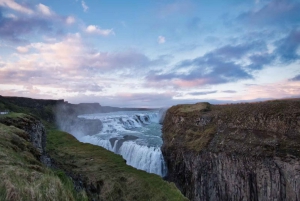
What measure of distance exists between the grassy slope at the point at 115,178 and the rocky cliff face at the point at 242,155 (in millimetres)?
8445

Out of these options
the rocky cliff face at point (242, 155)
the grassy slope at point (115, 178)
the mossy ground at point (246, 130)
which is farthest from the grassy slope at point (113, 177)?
the mossy ground at point (246, 130)

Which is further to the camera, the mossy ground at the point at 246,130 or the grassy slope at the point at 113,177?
the mossy ground at the point at 246,130

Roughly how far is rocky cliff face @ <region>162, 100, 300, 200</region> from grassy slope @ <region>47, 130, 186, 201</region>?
8.45 metres

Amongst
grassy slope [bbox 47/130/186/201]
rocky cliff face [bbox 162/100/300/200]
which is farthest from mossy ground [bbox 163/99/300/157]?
grassy slope [bbox 47/130/186/201]

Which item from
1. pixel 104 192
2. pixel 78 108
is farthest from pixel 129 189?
pixel 78 108

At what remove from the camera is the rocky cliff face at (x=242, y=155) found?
19031mm

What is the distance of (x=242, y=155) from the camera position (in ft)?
71.1

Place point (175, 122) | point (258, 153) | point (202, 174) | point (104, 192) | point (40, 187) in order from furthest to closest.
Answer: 1. point (175, 122)
2. point (202, 174)
3. point (258, 153)
4. point (104, 192)
5. point (40, 187)

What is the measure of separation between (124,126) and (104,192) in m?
49.2

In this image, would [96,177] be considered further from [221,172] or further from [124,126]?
[124,126]

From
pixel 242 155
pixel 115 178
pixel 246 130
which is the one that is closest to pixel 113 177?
pixel 115 178

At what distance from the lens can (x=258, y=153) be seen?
20.8 m

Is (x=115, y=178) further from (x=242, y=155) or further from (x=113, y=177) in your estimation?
(x=242, y=155)

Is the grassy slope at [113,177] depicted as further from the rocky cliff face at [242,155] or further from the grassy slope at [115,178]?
the rocky cliff face at [242,155]
